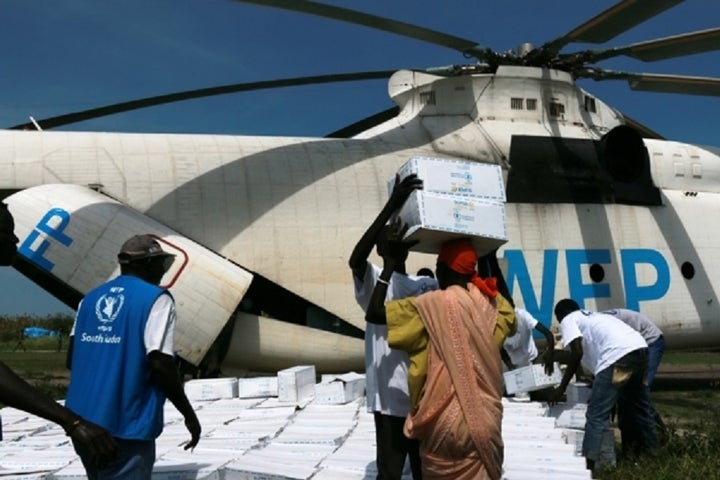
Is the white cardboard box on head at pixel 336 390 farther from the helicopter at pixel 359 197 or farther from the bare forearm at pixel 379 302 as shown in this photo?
the bare forearm at pixel 379 302

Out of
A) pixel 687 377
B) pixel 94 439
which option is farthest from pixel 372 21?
pixel 687 377

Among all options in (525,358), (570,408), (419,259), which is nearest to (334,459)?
(570,408)

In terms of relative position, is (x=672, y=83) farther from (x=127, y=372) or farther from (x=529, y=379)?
(x=127, y=372)

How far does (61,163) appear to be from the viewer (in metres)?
10.1

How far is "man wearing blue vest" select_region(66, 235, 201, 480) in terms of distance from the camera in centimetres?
314

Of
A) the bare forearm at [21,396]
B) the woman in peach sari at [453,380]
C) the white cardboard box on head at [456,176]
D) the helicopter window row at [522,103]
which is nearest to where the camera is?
the bare forearm at [21,396]

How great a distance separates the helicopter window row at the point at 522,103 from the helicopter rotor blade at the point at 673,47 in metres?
1.34

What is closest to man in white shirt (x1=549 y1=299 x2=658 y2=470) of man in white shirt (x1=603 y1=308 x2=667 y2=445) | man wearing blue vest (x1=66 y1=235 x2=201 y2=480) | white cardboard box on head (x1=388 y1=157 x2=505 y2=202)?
man in white shirt (x1=603 y1=308 x2=667 y2=445)

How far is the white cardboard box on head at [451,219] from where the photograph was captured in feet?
12.4

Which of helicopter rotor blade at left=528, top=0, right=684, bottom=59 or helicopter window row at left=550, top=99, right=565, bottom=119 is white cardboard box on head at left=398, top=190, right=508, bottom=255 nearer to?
helicopter rotor blade at left=528, top=0, right=684, bottom=59

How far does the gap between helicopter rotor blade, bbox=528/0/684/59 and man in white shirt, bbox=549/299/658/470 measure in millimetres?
4916

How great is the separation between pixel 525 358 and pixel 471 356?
4717mm

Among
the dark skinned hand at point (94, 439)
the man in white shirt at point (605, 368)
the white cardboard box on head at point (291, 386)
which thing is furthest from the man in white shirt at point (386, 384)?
the white cardboard box on head at point (291, 386)

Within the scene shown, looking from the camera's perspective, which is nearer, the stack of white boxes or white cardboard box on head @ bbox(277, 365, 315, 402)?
the stack of white boxes
